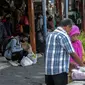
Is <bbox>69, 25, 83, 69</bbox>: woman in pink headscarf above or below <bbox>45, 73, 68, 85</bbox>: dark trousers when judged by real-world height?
above

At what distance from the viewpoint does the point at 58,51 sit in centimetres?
590

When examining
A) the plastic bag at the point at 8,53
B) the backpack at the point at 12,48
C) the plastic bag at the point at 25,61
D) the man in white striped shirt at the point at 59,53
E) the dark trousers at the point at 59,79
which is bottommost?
the plastic bag at the point at 25,61

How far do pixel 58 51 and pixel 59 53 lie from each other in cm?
3

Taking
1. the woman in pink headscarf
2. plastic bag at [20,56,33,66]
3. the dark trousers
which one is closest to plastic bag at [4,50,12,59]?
plastic bag at [20,56,33,66]

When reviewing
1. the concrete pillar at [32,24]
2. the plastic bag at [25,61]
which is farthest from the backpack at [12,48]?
the concrete pillar at [32,24]

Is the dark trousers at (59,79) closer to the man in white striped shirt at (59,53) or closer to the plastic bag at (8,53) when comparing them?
the man in white striped shirt at (59,53)

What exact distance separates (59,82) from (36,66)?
7057mm

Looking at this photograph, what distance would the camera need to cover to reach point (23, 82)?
1030 centimetres

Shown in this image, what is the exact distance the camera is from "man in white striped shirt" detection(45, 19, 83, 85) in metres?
5.87

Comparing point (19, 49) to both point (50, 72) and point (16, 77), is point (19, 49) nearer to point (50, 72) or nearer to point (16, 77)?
point (16, 77)

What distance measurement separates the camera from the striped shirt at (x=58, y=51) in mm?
5863

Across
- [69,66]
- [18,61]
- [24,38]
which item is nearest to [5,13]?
[24,38]

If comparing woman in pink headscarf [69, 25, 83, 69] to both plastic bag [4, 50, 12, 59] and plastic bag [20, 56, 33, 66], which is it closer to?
plastic bag [20, 56, 33, 66]

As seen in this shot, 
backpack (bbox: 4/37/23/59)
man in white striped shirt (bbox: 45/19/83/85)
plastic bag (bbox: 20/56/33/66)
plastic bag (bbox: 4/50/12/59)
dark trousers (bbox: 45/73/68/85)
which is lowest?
plastic bag (bbox: 20/56/33/66)
